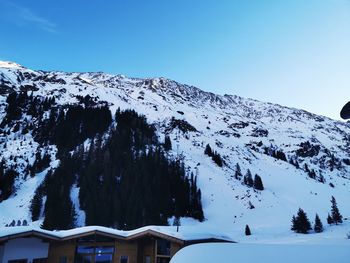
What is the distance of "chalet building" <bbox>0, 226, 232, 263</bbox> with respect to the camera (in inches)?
866

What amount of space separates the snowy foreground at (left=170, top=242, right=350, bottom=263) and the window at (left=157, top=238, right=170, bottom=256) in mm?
20844

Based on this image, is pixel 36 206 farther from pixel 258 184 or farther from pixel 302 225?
pixel 258 184

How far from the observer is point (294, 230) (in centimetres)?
4750

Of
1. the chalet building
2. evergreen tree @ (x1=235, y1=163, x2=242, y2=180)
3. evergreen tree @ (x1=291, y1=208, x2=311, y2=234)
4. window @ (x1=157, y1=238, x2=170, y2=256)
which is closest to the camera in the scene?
the chalet building

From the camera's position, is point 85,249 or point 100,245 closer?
point 85,249

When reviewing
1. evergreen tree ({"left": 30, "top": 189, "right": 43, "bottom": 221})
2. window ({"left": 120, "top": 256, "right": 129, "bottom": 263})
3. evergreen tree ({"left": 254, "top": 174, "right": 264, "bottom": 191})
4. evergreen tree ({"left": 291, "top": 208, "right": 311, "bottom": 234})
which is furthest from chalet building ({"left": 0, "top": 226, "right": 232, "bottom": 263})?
evergreen tree ({"left": 254, "top": 174, "right": 264, "bottom": 191})

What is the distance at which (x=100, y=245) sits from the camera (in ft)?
79.1

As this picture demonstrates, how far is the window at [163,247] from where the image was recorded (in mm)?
23531

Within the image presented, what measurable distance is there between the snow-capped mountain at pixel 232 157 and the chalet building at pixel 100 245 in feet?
87.8

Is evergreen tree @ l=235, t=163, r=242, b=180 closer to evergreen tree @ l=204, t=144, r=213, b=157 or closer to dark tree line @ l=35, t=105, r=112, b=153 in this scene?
evergreen tree @ l=204, t=144, r=213, b=157

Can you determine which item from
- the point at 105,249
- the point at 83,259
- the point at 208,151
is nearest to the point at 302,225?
the point at 105,249

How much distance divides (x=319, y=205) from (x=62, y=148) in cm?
6697

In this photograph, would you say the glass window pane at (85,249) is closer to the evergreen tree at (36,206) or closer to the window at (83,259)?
the window at (83,259)

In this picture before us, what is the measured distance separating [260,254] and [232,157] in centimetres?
9506
